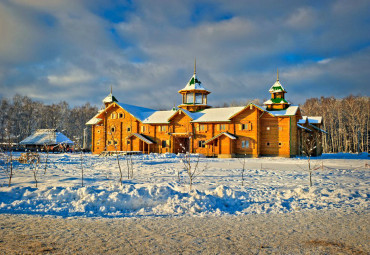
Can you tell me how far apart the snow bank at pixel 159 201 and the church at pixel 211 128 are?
70.2 feet

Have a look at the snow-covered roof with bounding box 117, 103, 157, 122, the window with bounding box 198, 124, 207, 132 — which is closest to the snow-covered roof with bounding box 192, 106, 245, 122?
the window with bounding box 198, 124, 207, 132

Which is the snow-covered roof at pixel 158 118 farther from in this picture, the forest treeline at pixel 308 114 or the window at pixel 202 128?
the forest treeline at pixel 308 114

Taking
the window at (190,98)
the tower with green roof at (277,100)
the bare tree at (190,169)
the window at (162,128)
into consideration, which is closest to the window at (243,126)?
the tower with green roof at (277,100)

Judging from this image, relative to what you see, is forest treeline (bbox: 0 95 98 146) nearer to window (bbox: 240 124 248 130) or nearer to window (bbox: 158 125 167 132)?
window (bbox: 158 125 167 132)

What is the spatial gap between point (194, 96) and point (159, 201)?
3456 centimetres

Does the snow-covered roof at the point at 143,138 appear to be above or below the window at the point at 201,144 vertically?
above

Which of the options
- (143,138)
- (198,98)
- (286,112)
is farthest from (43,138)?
(286,112)

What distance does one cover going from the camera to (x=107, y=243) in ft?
18.7

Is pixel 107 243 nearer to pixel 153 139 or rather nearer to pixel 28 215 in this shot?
pixel 28 215

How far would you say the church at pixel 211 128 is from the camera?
34938 mm

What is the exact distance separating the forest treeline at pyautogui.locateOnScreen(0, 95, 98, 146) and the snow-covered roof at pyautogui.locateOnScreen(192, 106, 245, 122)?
31.9 metres

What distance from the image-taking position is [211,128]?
123 feet

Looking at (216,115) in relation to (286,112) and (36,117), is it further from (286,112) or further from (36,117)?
(36,117)

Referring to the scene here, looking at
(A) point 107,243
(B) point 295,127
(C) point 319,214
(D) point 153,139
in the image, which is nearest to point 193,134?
(D) point 153,139
